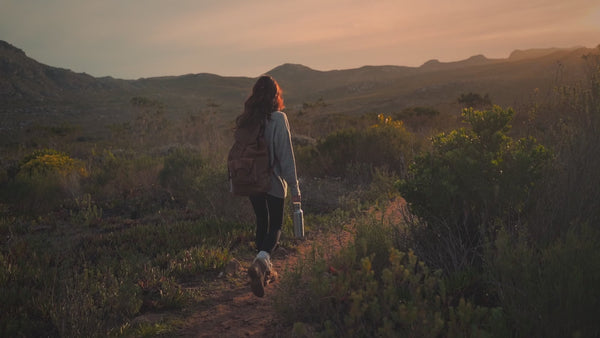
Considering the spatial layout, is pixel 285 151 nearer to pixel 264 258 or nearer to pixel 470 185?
pixel 264 258

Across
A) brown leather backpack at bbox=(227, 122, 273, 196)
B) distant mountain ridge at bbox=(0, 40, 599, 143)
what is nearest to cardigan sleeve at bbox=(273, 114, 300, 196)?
brown leather backpack at bbox=(227, 122, 273, 196)

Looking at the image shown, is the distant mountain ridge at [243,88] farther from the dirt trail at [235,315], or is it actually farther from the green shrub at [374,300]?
the dirt trail at [235,315]

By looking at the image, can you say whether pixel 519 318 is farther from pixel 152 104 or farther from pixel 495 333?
pixel 152 104

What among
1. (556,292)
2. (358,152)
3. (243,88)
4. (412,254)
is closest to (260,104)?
(412,254)

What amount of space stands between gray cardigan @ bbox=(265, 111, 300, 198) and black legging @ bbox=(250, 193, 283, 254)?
113 millimetres

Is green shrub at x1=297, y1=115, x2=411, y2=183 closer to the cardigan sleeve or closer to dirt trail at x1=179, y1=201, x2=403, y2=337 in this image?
A: dirt trail at x1=179, y1=201, x2=403, y2=337

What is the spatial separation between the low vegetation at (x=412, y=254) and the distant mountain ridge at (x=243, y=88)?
206cm

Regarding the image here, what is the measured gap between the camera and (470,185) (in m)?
3.33

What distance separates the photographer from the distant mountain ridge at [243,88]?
4600cm

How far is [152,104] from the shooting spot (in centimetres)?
2412

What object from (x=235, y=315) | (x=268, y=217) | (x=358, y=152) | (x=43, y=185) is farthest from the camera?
(x=358, y=152)

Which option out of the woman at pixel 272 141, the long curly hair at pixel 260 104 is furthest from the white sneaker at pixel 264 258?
the long curly hair at pixel 260 104

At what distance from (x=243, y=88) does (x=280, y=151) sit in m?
114

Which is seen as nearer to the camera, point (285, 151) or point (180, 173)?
point (285, 151)
